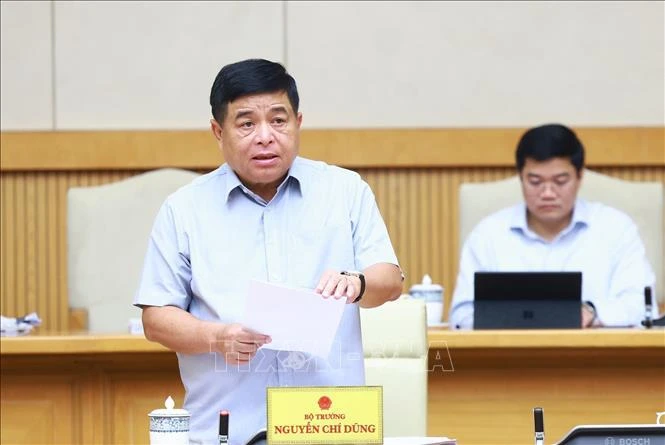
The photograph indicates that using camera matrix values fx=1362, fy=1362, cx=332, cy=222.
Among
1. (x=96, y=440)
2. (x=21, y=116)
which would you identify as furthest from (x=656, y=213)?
(x=21, y=116)

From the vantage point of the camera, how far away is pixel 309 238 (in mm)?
3072

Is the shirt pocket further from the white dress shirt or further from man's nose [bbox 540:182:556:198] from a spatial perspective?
man's nose [bbox 540:182:556:198]

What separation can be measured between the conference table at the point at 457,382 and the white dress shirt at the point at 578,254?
2.70ft

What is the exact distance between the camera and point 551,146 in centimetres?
535

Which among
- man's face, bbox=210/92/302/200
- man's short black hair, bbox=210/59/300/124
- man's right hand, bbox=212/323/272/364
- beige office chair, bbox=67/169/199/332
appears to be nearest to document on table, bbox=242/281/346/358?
man's right hand, bbox=212/323/272/364

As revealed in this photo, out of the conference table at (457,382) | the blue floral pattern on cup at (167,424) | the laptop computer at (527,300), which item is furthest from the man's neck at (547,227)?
the blue floral pattern on cup at (167,424)

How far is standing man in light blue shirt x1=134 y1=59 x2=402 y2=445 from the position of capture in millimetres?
2996

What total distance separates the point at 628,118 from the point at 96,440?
3631mm

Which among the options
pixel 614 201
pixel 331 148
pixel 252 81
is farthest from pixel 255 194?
pixel 331 148

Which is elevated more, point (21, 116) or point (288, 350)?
point (21, 116)

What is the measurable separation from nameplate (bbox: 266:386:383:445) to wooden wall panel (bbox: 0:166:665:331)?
4285mm

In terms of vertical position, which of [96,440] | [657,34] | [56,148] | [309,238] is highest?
[657,34]

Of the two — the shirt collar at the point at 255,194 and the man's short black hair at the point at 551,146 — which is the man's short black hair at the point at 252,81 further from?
the man's short black hair at the point at 551,146

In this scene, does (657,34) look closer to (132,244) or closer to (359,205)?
(132,244)
